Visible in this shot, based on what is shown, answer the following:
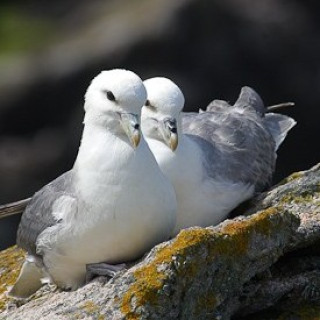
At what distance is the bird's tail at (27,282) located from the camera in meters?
6.66

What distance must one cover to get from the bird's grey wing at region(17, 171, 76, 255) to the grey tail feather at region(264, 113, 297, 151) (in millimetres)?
2472

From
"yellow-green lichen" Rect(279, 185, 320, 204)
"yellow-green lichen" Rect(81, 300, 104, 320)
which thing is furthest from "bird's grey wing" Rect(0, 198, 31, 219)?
"yellow-green lichen" Rect(81, 300, 104, 320)

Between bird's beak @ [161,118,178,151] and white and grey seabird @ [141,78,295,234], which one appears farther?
white and grey seabird @ [141,78,295,234]

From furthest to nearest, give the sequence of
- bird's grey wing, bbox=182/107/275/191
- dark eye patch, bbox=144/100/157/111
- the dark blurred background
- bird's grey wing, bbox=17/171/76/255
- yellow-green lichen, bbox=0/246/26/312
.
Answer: the dark blurred background, bird's grey wing, bbox=182/107/275/191, dark eye patch, bbox=144/100/157/111, yellow-green lichen, bbox=0/246/26/312, bird's grey wing, bbox=17/171/76/255

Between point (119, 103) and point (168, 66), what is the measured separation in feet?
31.0

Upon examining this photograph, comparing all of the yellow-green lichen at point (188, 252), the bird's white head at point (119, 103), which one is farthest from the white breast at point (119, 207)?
the yellow-green lichen at point (188, 252)

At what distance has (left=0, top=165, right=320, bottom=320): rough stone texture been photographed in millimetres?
5301

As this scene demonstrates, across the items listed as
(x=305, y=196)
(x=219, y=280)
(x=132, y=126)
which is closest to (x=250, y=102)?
(x=305, y=196)

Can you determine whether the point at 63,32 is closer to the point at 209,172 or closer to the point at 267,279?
the point at 209,172

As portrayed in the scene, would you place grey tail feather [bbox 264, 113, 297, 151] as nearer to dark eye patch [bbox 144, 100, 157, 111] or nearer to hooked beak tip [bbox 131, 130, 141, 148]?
dark eye patch [bbox 144, 100, 157, 111]

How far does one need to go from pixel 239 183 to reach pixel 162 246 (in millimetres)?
1959

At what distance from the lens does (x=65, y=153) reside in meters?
15.5

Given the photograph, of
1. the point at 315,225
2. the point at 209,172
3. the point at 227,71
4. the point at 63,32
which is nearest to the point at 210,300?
the point at 315,225

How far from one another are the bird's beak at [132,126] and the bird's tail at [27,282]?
1.02 metres
